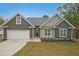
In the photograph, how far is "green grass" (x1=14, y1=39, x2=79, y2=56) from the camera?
12.4 meters

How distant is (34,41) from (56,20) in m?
1.83

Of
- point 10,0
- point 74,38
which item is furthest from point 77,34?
point 10,0

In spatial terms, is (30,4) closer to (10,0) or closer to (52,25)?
(10,0)

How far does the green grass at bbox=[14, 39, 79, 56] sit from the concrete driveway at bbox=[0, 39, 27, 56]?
30 cm

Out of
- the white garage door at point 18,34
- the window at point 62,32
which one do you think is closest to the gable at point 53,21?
the window at point 62,32

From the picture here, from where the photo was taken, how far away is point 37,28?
582 inches

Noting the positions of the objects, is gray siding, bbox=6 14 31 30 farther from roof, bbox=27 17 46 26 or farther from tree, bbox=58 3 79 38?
tree, bbox=58 3 79 38

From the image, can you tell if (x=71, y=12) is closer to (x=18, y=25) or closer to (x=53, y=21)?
(x=53, y=21)

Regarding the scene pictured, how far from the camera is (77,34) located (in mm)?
13773

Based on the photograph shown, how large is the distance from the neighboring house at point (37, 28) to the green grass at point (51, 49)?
62cm

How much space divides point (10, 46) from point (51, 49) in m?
2.16

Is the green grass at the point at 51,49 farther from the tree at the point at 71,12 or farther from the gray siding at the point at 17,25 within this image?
the gray siding at the point at 17,25

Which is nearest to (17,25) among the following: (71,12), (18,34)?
(18,34)

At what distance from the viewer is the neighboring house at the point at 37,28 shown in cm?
1459
